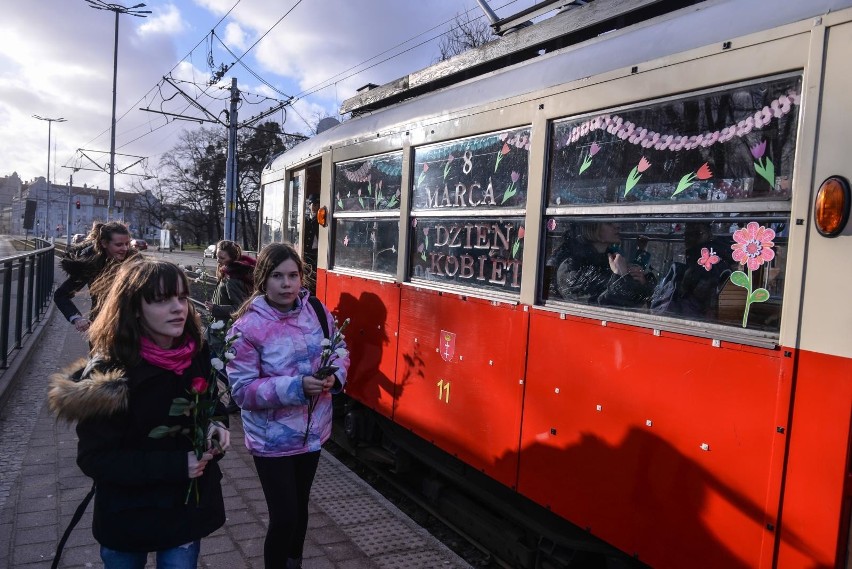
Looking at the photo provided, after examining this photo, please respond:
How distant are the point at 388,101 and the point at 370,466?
9.93 feet

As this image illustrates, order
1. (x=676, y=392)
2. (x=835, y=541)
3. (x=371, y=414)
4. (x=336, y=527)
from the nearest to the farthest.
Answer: (x=835, y=541), (x=676, y=392), (x=336, y=527), (x=371, y=414)

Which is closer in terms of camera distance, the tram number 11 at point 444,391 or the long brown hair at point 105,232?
the tram number 11 at point 444,391

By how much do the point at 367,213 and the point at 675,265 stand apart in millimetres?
2757

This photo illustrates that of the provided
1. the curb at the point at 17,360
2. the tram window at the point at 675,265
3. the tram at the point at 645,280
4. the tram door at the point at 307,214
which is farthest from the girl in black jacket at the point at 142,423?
the curb at the point at 17,360

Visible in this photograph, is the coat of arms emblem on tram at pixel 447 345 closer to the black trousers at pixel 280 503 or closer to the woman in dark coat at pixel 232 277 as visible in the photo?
the black trousers at pixel 280 503

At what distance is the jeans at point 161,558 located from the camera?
217 centimetres

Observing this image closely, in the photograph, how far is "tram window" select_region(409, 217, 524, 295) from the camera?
3.31 m

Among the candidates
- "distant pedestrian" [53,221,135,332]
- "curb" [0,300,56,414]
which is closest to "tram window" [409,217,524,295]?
"distant pedestrian" [53,221,135,332]

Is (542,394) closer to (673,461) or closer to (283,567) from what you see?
(673,461)

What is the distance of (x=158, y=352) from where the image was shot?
215cm

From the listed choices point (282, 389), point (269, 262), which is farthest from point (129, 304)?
point (269, 262)

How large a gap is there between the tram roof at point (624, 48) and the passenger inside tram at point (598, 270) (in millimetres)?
724

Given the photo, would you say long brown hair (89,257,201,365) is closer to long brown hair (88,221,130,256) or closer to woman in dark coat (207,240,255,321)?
long brown hair (88,221,130,256)

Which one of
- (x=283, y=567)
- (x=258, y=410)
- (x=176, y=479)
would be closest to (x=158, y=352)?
(x=176, y=479)
